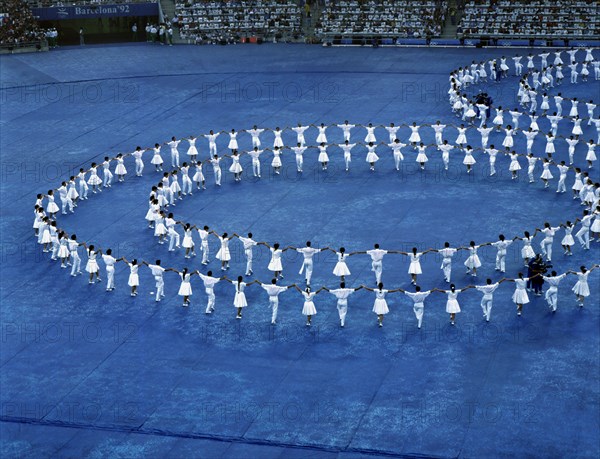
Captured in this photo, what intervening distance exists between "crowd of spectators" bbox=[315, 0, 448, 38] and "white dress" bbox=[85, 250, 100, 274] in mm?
40395

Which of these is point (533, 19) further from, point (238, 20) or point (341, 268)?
point (341, 268)

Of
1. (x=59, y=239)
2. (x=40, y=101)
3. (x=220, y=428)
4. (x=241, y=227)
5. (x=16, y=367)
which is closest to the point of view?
(x=220, y=428)

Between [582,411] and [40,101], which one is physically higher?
[40,101]

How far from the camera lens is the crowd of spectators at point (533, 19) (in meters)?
66.0

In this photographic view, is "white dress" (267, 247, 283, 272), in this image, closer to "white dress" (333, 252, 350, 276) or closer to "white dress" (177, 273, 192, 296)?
"white dress" (333, 252, 350, 276)

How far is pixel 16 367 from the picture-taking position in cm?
2880

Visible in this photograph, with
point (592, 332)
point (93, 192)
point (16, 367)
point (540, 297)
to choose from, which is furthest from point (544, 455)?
point (93, 192)

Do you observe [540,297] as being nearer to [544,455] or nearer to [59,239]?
[544,455]

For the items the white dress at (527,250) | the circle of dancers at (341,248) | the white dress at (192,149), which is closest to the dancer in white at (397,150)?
the circle of dancers at (341,248)

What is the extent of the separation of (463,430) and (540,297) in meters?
8.36

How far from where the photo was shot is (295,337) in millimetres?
29578

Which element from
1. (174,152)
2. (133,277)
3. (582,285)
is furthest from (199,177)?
(582,285)

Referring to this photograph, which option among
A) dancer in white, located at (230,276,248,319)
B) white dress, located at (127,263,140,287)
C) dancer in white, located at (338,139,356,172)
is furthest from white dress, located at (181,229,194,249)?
dancer in white, located at (338,139,356,172)

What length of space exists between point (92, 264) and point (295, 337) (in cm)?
844
